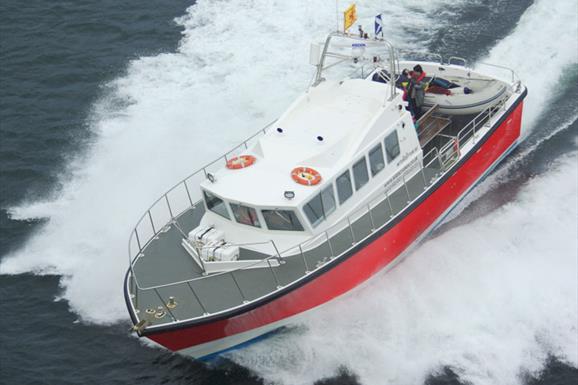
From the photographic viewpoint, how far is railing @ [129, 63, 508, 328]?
13828 millimetres

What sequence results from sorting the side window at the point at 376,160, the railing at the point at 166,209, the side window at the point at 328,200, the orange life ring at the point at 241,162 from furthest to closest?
the railing at the point at 166,209
the side window at the point at 376,160
the orange life ring at the point at 241,162
the side window at the point at 328,200

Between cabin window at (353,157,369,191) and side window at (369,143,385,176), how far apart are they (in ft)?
0.62

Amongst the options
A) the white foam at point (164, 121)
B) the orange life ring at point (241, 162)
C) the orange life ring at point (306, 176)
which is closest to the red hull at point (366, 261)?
the orange life ring at point (306, 176)

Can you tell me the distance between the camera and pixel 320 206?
14.3m

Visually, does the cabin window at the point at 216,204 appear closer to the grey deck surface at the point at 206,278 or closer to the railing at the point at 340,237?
the grey deck surface at the point at 206,278

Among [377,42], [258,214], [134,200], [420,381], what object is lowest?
[420,381]

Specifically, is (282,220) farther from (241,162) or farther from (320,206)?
(241,162)

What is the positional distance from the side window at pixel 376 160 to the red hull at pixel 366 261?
108 cm

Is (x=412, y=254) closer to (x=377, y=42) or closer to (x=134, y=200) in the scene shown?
(x=377, y=42)

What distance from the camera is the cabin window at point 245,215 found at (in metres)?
14.2

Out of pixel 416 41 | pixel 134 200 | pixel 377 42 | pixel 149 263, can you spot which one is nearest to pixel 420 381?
pixel 149 263

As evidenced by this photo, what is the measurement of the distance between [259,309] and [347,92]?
5.00 meters

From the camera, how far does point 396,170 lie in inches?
624

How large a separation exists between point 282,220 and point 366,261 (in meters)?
1.98
